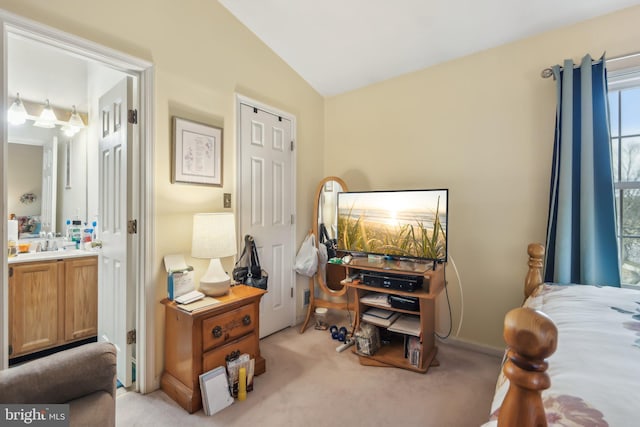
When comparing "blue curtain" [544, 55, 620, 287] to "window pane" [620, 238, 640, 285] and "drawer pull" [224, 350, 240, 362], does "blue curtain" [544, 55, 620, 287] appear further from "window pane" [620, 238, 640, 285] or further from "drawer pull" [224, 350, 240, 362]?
"drawer pull" [224, 350, 240, 362]

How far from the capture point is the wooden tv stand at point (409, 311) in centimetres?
214

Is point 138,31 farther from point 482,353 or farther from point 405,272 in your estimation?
point 482,353

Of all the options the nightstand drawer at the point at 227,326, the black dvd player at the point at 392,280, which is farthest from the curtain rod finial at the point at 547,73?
the nightstand drawer at the point at 227,326

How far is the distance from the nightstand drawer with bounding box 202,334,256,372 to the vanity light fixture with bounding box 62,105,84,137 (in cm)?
268

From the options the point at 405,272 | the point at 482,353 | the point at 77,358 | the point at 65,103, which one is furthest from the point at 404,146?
the point at 65,103

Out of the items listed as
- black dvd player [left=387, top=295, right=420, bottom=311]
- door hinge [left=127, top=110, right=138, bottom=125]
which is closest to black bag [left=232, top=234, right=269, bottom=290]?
black dvd player [left=387, top=295, right=420, bottom=311]

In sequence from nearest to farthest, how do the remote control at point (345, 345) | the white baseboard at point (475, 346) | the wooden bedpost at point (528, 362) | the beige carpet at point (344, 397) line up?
the wooden bedpost at point (528, 362), the beige carpet at point (344, 397), the white baseboard at point (475, 346), the remote control at point (345, 345)

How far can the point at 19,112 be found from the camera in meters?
2.55

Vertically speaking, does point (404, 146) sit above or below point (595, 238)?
above

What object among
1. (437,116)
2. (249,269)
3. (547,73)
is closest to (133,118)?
(249,269)

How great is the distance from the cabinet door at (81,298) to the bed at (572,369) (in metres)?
3.11

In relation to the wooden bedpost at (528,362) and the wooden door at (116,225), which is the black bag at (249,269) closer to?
the wooden door at (116,225)

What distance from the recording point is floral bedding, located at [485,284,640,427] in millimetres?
634

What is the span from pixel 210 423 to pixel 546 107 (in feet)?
9.97
